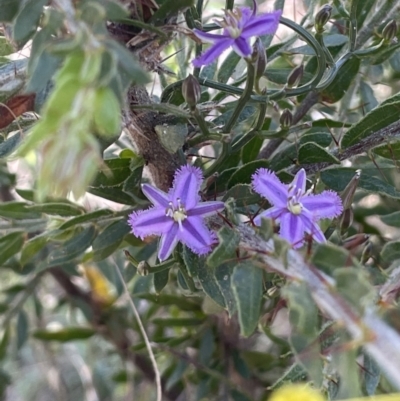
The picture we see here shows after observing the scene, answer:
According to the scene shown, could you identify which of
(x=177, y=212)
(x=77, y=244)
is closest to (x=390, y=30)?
(x=177, y=212)

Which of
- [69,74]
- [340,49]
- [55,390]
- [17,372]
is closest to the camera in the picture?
[69,74]

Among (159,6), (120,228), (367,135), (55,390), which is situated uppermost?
(159,6)

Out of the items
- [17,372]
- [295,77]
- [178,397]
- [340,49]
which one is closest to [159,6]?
[295,77]

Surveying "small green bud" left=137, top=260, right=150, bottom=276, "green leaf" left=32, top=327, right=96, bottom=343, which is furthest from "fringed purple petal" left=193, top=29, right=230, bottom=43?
"green leaf" left=32, top=327, right=96, bottom=343

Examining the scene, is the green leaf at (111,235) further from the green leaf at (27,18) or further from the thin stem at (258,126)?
the green leaf at (27,18)

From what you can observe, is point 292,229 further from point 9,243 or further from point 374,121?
point 9,243

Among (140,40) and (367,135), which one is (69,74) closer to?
(140,40)
